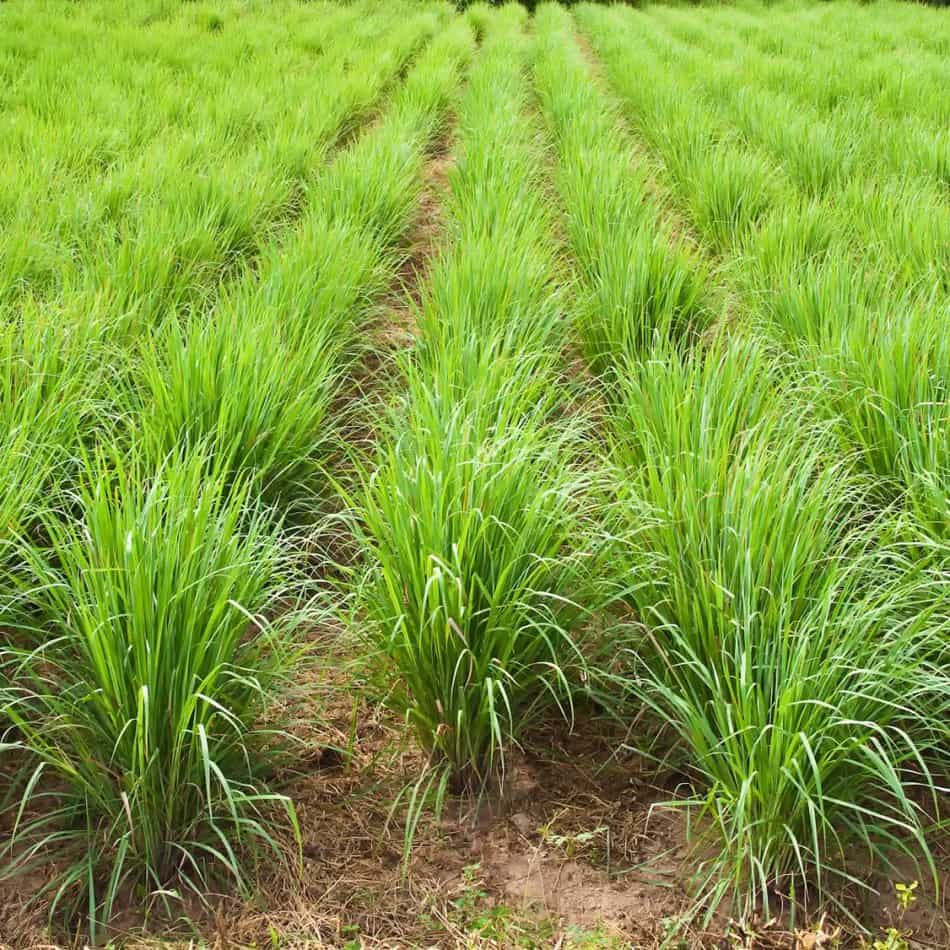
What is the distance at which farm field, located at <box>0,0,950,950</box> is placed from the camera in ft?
4.05

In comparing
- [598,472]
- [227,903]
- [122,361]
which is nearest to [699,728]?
[598,472]

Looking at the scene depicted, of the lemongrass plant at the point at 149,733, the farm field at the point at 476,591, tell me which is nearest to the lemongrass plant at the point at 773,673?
the farm field at the point at 476,591

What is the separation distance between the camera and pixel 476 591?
1.48 m

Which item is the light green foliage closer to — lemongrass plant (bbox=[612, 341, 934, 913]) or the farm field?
the farm field

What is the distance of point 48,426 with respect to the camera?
6.03ft

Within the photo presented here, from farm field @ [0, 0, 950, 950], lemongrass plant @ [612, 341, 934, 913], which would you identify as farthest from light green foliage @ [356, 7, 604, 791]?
lemongrass plant @ [612, 341, 934, 913]

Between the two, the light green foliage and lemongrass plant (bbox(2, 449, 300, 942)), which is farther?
the light green foliage

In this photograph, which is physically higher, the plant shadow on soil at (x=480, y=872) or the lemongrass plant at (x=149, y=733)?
the lemongrass plant at (x=149, y=733)

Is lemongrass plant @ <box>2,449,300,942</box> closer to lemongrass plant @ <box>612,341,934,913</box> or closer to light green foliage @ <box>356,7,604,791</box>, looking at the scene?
light green foliage @ <box>356,7,604,791</box>

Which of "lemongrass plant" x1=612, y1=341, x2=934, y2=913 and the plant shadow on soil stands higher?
"lemongrass plant" x1=612, y1=341, x2=934, y2=913

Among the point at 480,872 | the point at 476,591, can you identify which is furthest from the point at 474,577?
the point at 480,872

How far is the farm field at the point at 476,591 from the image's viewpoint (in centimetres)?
123

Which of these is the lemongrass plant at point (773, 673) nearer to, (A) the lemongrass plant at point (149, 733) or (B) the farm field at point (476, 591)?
(B) the farm field at point (476, 591)

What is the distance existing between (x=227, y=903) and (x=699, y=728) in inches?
26.1
